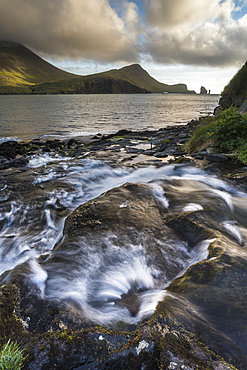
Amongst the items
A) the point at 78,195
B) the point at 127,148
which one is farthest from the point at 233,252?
the point at 127,148

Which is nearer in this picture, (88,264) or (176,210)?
(88,264)

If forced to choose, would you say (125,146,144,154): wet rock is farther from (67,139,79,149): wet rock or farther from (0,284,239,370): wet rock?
(0,284,239,370): wet rock

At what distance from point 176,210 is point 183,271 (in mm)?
2234

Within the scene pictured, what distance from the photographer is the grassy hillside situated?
66.7ft

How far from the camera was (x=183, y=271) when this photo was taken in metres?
3.82

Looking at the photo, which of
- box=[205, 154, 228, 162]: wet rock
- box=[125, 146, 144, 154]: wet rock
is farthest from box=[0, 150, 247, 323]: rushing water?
box=[125, 146, 144, 154]: wet rock

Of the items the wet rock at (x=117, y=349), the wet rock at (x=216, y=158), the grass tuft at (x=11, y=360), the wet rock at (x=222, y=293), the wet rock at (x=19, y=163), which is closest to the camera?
the grass tuft at (x=11, y=360)

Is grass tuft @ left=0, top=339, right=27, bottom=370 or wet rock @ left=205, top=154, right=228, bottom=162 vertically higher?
grass tuft @ left=0, top=339, right=27, bottom=370

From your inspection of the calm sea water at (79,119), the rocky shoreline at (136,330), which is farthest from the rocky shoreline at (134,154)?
the calm sea water at (79,119)

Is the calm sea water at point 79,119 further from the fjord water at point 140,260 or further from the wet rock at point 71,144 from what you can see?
the fjord water at point 140,260

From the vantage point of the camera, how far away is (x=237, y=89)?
70.8 feet

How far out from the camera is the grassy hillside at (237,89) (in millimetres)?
20342

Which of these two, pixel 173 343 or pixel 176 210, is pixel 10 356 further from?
pixel 176 210

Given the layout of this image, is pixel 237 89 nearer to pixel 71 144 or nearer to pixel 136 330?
pixel 71 144
